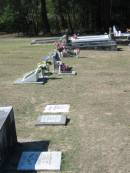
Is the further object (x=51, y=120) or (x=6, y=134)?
(x=51, y=120)

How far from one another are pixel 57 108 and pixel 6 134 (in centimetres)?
327

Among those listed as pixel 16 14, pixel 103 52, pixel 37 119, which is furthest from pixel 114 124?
pixel 16 14

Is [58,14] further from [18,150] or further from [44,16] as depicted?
[18,150]

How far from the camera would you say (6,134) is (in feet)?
20.1

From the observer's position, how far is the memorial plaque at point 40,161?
5.79 metres

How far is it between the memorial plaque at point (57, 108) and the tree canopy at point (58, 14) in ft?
112

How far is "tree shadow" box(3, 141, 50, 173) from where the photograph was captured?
587cm

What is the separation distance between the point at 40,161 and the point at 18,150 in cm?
71

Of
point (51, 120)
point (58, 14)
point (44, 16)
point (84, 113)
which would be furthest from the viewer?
point (58, 14)

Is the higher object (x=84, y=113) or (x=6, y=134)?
(x=6, y=134)

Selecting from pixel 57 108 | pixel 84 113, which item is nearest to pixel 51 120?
pixel 84 113

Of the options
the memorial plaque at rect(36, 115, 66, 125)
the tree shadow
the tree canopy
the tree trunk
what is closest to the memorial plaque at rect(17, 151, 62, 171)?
the tree shadow

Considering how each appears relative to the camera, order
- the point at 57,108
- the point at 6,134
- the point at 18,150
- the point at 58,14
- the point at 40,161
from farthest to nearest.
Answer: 1. the point at 58,14
2. the point at 57,108
3. the point at 18,150
4. the point at 6,134
5. the point at 40,161

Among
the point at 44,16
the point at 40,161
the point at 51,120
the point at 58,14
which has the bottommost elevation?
the point at 58,14
